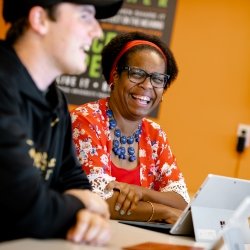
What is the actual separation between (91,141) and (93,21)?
2.74 ft

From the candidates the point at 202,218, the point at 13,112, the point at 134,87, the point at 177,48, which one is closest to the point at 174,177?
the point at 134,87

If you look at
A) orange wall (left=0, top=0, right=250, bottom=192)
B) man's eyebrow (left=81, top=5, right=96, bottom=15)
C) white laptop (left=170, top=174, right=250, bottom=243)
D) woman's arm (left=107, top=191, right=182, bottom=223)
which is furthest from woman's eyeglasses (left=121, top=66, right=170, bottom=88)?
orange wall (left=0, top=0, right=250, bottom=192)

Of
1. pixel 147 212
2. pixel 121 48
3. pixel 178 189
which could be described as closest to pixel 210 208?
pixel 147 212

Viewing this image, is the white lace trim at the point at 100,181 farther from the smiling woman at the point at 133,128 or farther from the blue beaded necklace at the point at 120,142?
the blue beaded necklace at the point at 120,142

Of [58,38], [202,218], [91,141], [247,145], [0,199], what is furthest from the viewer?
[247,145]

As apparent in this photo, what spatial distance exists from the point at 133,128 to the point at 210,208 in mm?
787

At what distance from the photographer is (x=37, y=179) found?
3.92 ft

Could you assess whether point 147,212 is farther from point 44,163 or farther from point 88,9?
point 88,9

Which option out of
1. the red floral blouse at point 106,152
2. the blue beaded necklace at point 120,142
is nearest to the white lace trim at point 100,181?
the red floral blouse at point 106,152

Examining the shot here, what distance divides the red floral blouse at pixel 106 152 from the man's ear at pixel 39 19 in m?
0.84

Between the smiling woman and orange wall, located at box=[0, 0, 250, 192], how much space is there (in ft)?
3.97

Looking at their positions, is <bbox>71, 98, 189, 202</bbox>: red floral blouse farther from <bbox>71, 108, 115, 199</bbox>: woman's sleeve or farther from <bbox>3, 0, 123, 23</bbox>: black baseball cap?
<bbox>3, 0, 123, 23</bbox>: black baseball cap

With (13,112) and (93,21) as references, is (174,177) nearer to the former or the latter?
(93,21)

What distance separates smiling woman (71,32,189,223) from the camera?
7.27 feet
